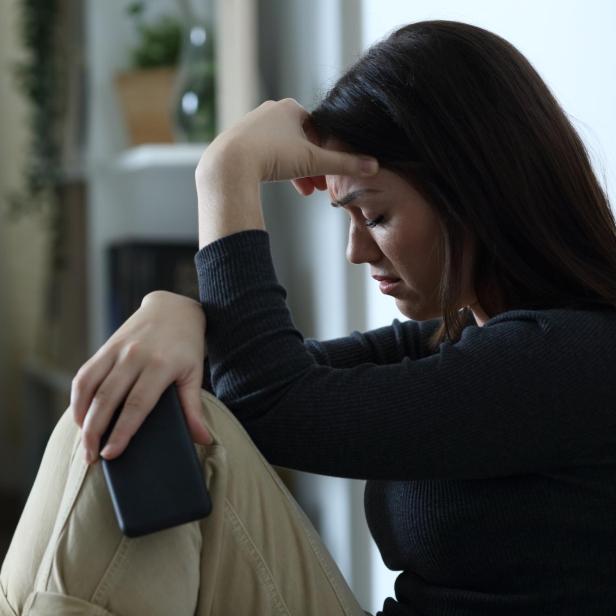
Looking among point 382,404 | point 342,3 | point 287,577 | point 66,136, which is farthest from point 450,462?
point 66,136

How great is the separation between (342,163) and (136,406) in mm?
314

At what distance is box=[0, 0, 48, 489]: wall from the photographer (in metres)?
3.30

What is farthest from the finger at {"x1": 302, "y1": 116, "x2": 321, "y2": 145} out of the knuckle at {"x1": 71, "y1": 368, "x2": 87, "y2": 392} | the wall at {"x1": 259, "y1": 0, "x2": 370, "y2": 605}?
the wall at {"x1": 259, "y1": 0, "x2": 370, "y2": 605}

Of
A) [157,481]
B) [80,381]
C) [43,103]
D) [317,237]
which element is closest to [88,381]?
[80,381]

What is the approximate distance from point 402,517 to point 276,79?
1.30 m

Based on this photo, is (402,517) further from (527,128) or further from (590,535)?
(527,128)

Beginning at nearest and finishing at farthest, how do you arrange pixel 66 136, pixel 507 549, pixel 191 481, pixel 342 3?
1. pixel 191 481
2. pixel 507 549
3. pixel 342 3
4. pixel 66 136

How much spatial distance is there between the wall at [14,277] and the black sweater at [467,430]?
98.3 inches

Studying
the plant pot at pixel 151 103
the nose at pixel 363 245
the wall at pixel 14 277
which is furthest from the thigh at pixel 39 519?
the wall at pixel 14 277

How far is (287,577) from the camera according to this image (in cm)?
94

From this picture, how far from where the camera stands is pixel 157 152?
221 centimetres

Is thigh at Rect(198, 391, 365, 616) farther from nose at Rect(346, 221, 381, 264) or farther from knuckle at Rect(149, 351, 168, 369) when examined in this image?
nose at Rect(346, 221, 381, 264)

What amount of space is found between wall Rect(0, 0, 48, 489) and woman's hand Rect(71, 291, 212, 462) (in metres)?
2.47

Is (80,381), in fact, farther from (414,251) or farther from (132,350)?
(414,251)
